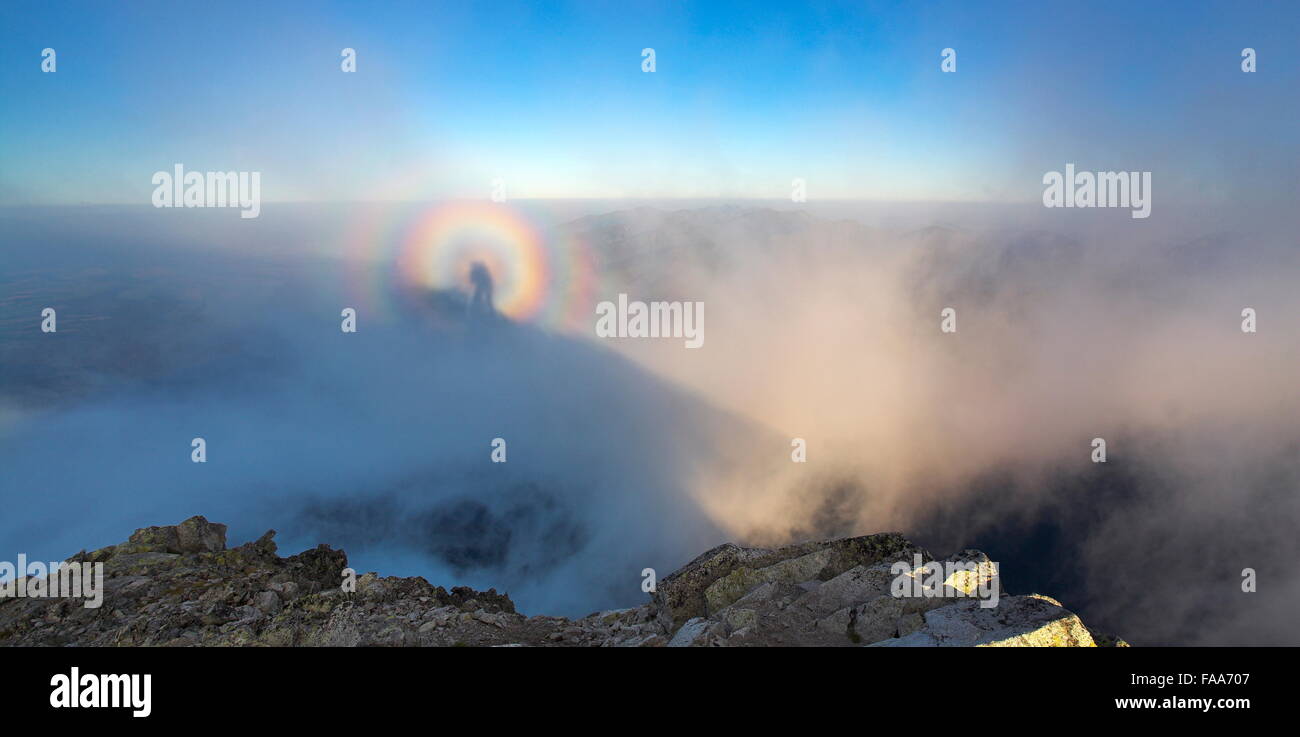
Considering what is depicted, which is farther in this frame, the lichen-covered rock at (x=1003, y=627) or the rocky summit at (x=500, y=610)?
the rocky summit at (x=500, y=610)

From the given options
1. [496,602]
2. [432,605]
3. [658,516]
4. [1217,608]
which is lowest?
[1217,608]

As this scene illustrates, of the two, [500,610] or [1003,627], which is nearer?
[1003,627]

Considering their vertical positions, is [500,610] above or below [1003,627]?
below

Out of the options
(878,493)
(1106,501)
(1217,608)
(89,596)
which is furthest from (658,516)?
(89,596)

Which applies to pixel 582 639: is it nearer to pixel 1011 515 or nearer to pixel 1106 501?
pixel 1011 515

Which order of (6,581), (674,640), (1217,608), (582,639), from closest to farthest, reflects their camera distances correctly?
1. (674,640)
2. (582,639)
3. (6,581)
4. (1217,608)

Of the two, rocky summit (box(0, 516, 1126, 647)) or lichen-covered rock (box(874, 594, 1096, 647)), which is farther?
rocky summit (box(0, 516, 1126, 647))

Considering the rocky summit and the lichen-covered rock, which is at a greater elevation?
the lichen-covered rock

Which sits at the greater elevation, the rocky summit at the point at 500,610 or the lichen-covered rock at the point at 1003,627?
the lichen-covered rock at the point at 1003,627
